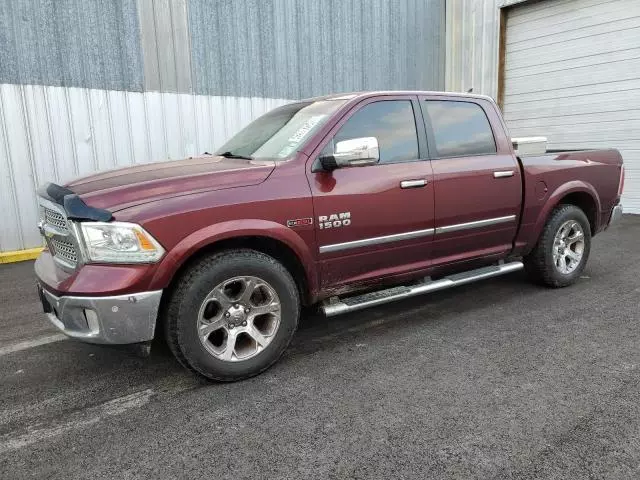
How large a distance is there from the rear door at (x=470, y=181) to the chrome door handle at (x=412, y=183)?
140 mm

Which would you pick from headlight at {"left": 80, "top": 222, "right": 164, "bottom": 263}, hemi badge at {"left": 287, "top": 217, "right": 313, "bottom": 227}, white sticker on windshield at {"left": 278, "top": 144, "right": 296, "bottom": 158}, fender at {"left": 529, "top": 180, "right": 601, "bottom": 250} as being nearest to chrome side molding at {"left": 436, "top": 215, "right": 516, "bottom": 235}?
fender at {"left": 529, "top": 180, "right": 601, "bottom": 250}

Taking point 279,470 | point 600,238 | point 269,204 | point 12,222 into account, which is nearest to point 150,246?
point 269,204

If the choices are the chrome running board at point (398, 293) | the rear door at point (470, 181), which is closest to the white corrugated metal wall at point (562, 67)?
the rear door at point (470, 181)

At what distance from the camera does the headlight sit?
2.58 metres

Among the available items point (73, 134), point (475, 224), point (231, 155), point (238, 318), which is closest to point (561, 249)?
point (475, 224)

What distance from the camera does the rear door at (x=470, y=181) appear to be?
379 centimetres

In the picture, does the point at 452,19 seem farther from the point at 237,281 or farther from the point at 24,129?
the point at 237,281

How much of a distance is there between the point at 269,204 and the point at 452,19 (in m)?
10.5

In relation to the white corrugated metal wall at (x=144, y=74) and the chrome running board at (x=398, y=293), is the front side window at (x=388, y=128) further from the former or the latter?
the white corrugated metal wall at (x=144, y=74)

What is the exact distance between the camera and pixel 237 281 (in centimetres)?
290

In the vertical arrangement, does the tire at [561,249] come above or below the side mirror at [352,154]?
below

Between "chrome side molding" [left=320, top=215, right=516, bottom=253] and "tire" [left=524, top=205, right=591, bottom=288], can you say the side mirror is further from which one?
"tire" [left=524, top=205, right=591, bottom=288]

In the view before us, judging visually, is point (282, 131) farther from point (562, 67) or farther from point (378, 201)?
point (562, 67)

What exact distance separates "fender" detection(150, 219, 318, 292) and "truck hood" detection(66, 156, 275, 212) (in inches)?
9.7
